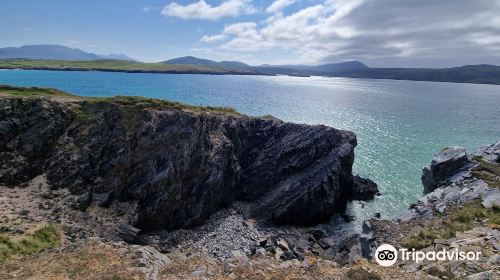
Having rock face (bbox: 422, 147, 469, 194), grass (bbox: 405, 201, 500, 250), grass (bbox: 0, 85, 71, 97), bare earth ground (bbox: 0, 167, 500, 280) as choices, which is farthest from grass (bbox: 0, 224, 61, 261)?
rock face (bbox: 422, 147, 469, 194)

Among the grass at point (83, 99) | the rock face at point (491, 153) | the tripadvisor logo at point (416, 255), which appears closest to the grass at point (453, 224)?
the tripadvisor logo at point (416, 255)

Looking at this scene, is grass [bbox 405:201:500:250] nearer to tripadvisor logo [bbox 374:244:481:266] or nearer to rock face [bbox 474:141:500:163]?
tripadvisor logo [bbox 374:244:481:266]

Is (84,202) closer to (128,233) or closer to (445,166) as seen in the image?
(128,233)

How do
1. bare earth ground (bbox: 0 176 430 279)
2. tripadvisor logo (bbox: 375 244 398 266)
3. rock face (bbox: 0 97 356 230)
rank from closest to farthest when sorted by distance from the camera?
bare earth ground (bbox: 0 176 430 279)
tripadvisor logo (bbox: 375 244 398 266)
rock face (bbox: 0 97 356 230)

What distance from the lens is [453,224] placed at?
2970 centimetres

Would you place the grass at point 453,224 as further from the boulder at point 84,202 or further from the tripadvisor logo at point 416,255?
the boulder at point 84,202

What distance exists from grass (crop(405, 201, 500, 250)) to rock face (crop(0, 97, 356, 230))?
72.7 feet

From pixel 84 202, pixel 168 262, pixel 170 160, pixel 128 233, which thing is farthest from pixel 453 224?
pixel 84 202

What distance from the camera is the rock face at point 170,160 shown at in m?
43.7

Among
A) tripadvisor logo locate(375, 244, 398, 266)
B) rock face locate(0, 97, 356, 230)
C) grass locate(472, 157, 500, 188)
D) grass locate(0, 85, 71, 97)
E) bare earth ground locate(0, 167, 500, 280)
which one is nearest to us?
bare earth ground locate(0, 167, 500, 280)

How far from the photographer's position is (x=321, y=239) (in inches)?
1796

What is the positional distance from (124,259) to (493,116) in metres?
163

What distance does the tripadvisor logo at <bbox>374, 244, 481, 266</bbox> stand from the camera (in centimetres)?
2112

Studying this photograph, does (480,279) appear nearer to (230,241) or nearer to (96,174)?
(230,241)
